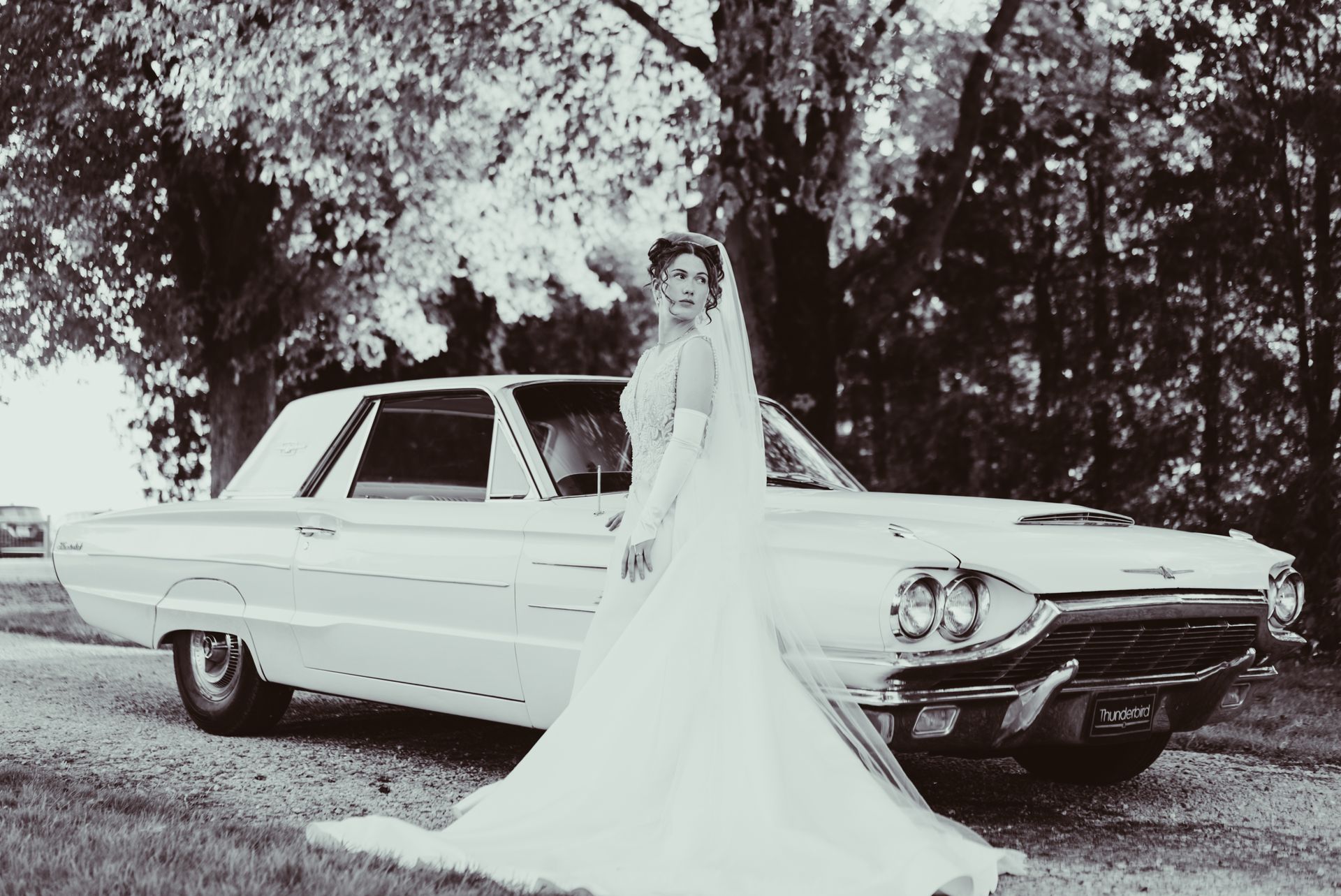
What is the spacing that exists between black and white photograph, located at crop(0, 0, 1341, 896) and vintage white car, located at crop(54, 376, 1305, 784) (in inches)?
0.8

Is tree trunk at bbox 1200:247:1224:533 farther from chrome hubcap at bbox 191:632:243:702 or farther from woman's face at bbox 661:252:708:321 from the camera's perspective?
woman's face at bbox 661:252:708:321

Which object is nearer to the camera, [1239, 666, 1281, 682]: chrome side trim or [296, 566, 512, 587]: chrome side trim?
[1239, 666, 1281, 682]: chrome side trim

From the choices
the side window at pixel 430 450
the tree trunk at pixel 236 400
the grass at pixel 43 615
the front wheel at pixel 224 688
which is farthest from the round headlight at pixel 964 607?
the tree trunk at pixel 236 400

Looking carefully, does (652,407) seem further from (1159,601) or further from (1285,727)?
(1285,727)

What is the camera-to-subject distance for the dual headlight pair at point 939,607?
4523 mm

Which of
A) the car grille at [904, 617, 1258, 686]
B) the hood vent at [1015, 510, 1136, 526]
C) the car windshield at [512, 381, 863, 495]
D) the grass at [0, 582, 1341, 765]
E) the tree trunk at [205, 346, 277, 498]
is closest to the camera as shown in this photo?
the car grille at [904, 617, 1258, 686]

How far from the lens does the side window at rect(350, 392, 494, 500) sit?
6227 mm

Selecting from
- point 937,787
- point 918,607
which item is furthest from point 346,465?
point 918,607

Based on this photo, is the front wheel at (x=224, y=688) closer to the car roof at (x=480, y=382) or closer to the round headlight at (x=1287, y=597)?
the car roof at (x=480, y=382)

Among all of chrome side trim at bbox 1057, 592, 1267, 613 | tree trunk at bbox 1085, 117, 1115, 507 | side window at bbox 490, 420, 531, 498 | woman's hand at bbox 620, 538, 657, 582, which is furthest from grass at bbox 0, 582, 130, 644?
tree trunk at bbox 1085, 117, 1115, 507

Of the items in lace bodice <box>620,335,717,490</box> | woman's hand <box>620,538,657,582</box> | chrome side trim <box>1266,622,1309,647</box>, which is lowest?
chrome side trim <box>1266,622,1309,647</box>

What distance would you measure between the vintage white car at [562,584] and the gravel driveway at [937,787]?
30 centimetres

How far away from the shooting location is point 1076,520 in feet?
17.7

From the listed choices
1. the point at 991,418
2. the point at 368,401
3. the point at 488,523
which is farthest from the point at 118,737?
the point at 991,418
